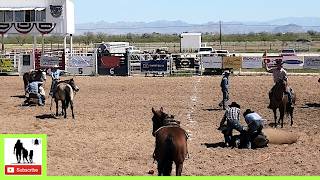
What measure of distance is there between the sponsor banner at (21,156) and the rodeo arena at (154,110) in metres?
1.22

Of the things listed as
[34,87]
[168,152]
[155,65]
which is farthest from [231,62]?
[168,152]

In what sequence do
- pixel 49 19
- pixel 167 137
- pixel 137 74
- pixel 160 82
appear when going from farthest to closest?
pixel 49 19 → pixel 137 74 → pixel 160 82 → pixel 167 137

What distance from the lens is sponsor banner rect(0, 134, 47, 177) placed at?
31.0 feet

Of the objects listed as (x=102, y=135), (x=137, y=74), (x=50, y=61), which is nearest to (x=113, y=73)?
(x=137, y=74)

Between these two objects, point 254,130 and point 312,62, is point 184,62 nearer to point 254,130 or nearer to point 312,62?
point 312,62

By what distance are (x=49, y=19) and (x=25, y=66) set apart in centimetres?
326

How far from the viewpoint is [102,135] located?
1513 cm

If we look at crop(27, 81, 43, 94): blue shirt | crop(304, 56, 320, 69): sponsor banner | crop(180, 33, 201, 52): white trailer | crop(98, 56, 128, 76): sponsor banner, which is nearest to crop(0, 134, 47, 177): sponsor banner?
crop(27, 81, 43, 94): blue shirt

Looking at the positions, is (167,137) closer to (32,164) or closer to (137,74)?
(32,164)

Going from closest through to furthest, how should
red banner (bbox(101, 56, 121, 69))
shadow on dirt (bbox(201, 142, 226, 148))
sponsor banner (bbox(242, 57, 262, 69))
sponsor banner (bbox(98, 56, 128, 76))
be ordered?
shadow on dirt (bbox(201, 142, 226, 148)) < sponsor banner (bbox(242, 57, 262, 69)) < sponsor banner (bbox(98, 56, 128, 76)) < red banner (bbox(101, 56, 121, 69))

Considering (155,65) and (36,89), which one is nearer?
(36,89)

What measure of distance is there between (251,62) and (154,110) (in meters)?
23.1

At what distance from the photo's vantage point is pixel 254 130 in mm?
13453
